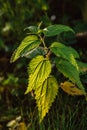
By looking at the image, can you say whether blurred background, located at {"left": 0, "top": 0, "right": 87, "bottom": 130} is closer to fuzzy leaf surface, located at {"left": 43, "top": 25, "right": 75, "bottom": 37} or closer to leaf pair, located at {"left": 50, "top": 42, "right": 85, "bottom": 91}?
leaf pair, located at {"left": 50, "top": 42, "right": 85, "bottom": 91}

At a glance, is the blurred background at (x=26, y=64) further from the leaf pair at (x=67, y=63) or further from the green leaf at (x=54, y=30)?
the green leaf at (x=54, y=30)

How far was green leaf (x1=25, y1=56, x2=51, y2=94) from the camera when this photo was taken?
1.63 metres

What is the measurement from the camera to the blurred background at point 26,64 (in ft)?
6.05

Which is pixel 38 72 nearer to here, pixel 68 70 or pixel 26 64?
pixel 68 70

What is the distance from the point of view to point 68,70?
1.64 meters


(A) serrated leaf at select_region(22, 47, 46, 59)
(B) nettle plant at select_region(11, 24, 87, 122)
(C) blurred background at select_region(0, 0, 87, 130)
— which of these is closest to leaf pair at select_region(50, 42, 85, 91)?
(B) nettle plant at select_region(11, 24, 87, 122)

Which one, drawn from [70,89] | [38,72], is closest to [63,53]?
[38,72]

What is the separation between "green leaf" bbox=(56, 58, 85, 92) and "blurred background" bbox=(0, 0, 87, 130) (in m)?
0.22

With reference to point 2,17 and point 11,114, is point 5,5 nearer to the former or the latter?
point 2,17

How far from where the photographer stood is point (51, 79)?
1710 millimetres

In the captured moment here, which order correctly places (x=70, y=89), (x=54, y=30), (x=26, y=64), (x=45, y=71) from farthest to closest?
1. (x=26, y=64)
2. (x=70, y=89)
3. (x=54, y=30)
4. (x=45, y=71)

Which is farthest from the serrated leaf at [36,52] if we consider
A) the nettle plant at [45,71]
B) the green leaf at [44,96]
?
the green leaf at [44,96]

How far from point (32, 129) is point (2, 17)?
1.42 meters

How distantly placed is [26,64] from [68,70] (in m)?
0.69
